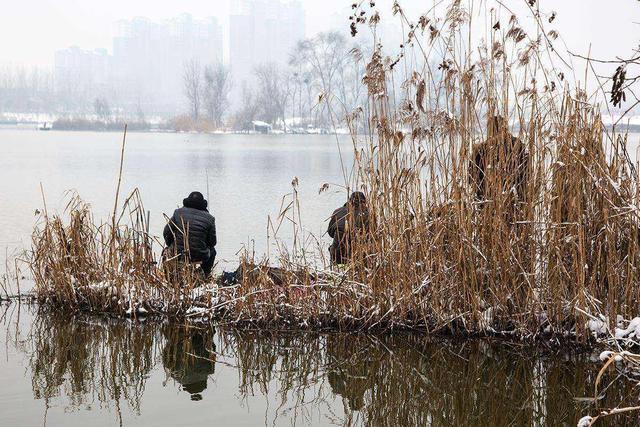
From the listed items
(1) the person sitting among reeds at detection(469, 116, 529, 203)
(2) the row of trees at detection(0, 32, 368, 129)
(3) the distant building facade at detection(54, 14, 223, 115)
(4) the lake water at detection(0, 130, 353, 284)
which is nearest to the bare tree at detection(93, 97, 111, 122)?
(2) the row of trees at detection(0, 32, 368, 129)

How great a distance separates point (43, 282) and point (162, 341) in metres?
1.45

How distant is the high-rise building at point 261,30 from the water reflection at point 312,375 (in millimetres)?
168068

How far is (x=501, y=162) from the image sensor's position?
572cm

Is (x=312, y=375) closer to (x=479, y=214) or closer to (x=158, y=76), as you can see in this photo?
(x=479, y=214)

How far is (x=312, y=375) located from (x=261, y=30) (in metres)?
186

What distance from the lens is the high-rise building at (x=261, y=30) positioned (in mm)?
178375

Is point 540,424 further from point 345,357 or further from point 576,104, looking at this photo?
point 576,104

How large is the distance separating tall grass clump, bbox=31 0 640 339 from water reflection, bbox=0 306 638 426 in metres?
0.26

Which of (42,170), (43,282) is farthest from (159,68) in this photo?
(43,282)

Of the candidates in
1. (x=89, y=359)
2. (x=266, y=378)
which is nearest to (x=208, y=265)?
(x=89, y=359)

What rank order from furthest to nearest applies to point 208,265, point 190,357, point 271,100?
point 271,100
point 208,265
point 190,357

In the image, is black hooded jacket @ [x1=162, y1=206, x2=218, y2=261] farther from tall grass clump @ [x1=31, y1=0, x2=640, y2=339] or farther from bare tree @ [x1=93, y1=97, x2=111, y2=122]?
bare tree @ [x1=93, y1=97, x2=111, y2=122]

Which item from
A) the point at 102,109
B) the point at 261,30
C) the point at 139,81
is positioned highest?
the point at 261,30

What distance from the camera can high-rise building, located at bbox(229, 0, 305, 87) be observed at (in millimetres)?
178375
